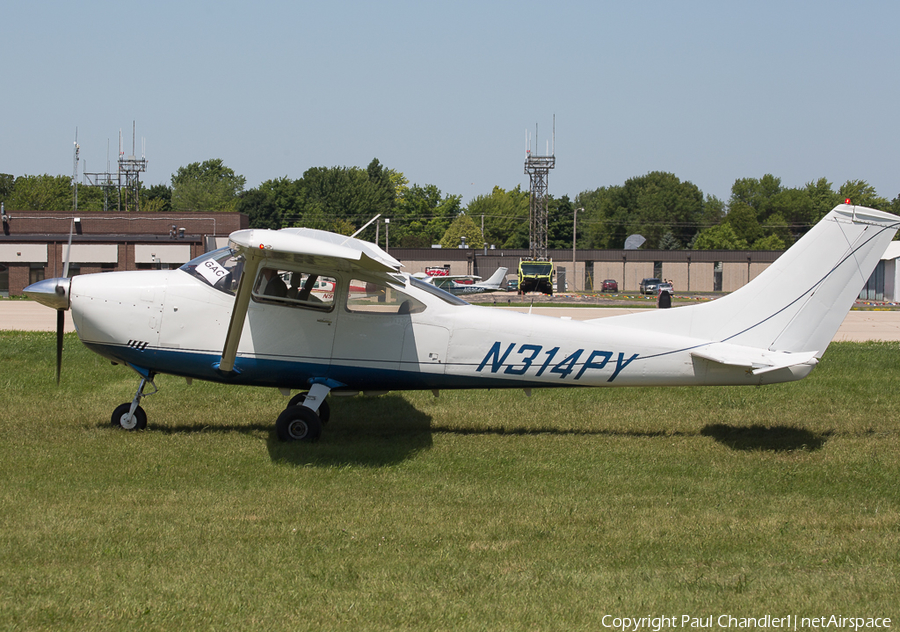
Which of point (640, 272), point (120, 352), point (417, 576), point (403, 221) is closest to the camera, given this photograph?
point (417, 576)

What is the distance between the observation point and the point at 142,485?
700cm

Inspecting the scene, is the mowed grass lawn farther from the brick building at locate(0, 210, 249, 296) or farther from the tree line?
the tree line

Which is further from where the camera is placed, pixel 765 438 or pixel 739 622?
pixel 765 438

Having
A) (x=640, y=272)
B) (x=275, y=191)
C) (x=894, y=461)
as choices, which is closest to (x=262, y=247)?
(x=894, y=461)

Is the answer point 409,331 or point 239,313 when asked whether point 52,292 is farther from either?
point 409,331

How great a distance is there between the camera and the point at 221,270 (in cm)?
891

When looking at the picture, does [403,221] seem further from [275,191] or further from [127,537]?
[127,537]

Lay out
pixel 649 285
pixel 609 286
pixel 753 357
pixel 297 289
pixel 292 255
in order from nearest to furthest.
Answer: pixel 292 255, pixel 753 357, pixel 297 289, pixel 649 285, pixel 609 286

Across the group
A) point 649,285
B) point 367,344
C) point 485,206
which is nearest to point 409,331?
point 367,344

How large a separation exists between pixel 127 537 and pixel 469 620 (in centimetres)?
280

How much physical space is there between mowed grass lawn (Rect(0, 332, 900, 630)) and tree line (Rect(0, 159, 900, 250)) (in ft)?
291

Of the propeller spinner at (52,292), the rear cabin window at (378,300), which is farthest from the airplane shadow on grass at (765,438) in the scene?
the propeller spinner at (52,292)

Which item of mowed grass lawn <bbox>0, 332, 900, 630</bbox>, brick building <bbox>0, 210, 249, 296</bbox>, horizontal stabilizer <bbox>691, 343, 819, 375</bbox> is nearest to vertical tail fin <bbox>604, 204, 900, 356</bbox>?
horizontal stabilizer <bbox>691, 343, 819, 375</bbox>

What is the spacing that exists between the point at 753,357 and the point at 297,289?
17.5 feet
